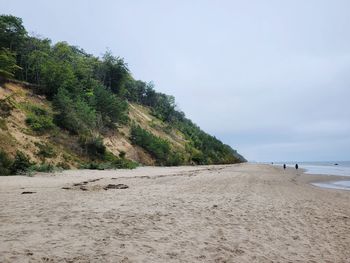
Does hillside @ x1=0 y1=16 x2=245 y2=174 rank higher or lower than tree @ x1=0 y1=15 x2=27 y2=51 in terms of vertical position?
lower

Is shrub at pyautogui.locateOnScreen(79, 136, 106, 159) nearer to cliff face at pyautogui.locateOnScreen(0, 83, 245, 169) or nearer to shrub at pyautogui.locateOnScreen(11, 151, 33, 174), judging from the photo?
cliff face at pyautogui.locateOnScreen(0, 83, 245, 169)

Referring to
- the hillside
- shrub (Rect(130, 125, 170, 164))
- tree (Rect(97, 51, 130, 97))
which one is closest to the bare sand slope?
the hillside

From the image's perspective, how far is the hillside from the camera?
1085 inches

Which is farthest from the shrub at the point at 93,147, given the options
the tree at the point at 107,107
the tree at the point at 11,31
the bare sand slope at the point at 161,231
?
the tree at the point at 11,31

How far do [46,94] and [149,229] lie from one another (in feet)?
128

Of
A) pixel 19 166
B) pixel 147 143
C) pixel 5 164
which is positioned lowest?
pixel 19 166

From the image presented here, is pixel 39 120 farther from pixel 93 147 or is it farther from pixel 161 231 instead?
pixel 161 231

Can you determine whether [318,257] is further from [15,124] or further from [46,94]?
[46,94]

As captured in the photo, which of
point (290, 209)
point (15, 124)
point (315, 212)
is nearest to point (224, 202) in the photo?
point (290, 209)

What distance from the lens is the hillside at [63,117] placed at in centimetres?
2756

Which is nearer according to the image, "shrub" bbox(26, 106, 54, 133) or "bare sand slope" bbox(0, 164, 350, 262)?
"bare sand slope" bbox(0, 164, 350, 262)

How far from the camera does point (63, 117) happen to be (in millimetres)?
35906

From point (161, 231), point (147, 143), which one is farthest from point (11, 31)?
point (161, 231)

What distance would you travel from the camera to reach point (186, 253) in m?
5.53
